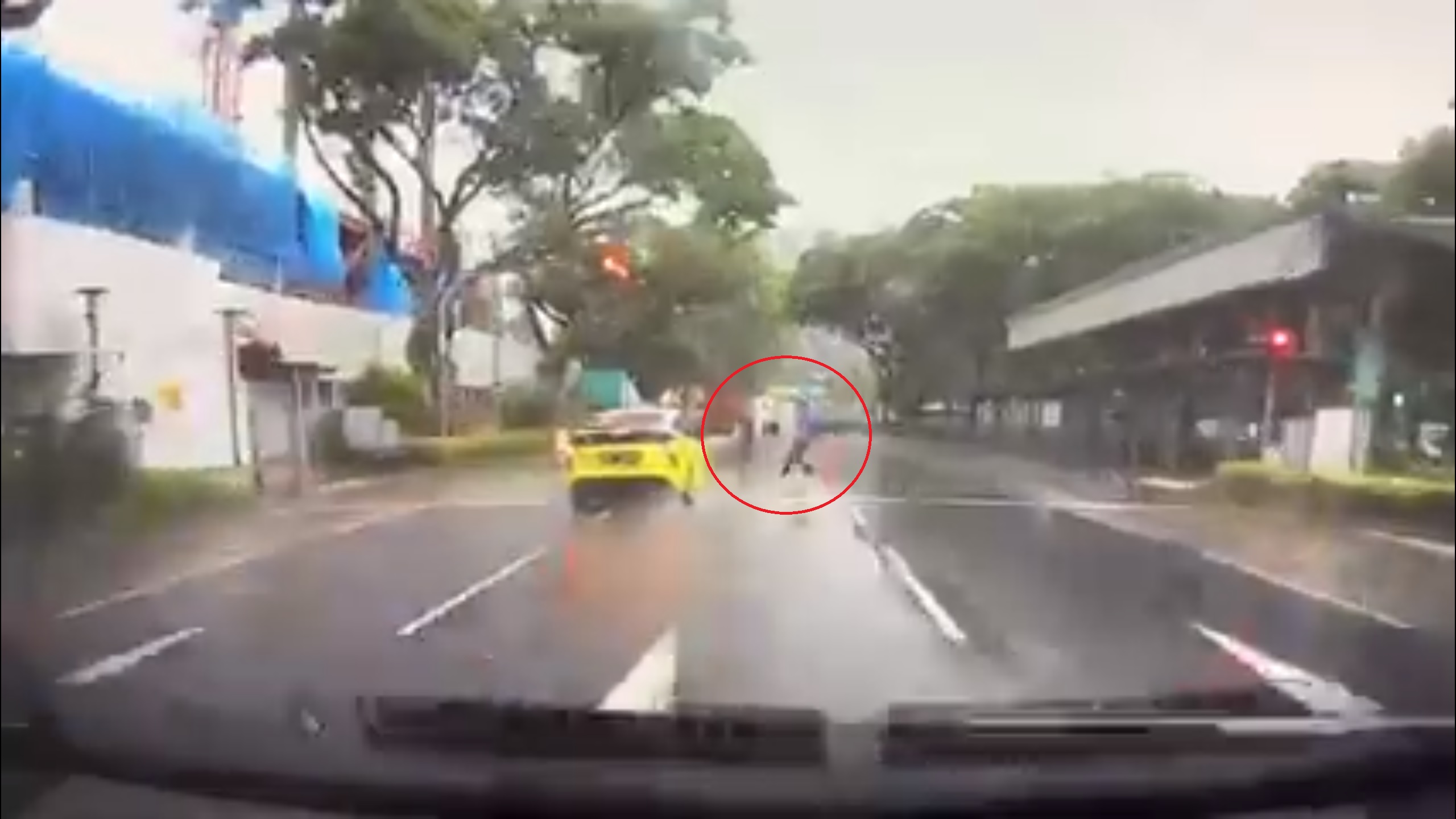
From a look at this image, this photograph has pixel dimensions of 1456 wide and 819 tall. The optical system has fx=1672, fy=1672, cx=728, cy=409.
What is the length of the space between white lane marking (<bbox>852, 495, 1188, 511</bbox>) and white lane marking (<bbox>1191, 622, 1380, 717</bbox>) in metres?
0.15

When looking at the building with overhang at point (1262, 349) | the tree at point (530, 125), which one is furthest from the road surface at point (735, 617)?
the tree at point (530, 125)

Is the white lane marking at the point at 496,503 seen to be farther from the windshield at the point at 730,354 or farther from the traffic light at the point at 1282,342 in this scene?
the traffic light at the point at 1282,342

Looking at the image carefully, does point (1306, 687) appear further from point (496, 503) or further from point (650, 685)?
point (496, 503)

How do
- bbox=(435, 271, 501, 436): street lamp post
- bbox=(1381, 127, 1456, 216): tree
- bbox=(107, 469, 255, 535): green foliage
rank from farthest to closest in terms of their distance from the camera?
bbox=(435, 271, 501, 436): street lamp post, bbox=(107, 469, 255, 535): green foliage, bbox=(1381, 127, 1456, 216): tree

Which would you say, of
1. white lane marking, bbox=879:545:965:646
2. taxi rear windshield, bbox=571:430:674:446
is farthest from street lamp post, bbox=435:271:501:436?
white lane marking, bbox=879:545:965:646

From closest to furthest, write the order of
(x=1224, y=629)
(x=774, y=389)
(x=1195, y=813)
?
(x=1195, y=813) → (x=1224, y=629) → (x=774, y=389)

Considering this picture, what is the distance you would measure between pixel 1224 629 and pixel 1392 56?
0.49 meters

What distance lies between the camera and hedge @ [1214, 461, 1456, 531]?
1.34 metres

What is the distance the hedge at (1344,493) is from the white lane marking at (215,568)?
761mm

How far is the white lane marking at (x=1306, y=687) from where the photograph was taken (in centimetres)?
136

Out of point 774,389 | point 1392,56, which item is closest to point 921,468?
point 774,389

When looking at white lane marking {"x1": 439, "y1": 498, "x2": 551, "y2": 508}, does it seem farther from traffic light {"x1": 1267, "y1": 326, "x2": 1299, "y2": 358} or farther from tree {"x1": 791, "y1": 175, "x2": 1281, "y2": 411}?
traffic light {"x1": 1267, "y1": 326, "x2": 1299, "y2": 358}

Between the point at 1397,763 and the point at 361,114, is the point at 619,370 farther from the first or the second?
the point at 1397,763

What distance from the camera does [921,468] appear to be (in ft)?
5.22
